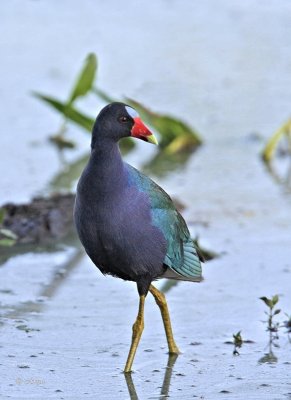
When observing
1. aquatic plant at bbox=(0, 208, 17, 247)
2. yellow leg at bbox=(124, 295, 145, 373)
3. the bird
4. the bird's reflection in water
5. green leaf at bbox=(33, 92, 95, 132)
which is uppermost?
green leaf at bbox=(33, 92, 95, 132)

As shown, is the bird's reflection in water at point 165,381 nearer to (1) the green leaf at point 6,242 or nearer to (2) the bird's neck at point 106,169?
(2) the bird's neck at point 106,169

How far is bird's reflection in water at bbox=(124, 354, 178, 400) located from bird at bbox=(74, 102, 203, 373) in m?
0.08

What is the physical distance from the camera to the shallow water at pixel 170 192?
5.05 metres

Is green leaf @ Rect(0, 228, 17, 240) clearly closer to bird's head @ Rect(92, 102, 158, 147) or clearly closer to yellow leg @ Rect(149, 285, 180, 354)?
yellow leg @ Rect(149, 285, 180, 354)

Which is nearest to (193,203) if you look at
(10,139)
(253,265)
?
(253,265)

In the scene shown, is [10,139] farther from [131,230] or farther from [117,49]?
[131,230]

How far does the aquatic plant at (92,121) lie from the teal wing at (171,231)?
2849 millimetres

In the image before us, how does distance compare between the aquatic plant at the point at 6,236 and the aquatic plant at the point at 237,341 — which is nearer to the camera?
the aquatic plant at the point at 237,341

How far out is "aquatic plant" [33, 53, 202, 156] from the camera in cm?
820

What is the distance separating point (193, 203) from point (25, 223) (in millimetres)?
1263

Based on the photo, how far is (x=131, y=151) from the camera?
29.0 ft

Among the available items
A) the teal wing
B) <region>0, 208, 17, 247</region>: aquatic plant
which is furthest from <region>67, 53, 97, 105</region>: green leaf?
the teal wing

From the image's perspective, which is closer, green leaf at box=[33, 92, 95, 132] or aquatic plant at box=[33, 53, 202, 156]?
aquatic plant at box=[33, 53, 202, 156]

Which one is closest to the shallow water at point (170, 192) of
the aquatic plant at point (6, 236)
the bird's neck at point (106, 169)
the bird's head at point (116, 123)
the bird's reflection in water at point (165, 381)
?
the bird's reflection in water at point (165, 381)
